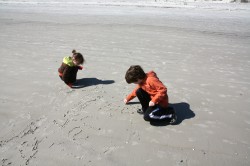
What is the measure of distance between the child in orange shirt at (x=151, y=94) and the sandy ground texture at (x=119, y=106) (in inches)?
6.9

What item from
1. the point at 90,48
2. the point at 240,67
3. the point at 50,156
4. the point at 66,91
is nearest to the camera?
the point at 50,156

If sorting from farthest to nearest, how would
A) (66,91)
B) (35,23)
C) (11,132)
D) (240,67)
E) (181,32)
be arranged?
(35,23)
(181,32)
(240,67)
(66,91)
(11,132)

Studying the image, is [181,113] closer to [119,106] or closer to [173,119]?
[173,119]

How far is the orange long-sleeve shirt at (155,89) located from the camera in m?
3.83

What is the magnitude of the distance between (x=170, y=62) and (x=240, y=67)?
1822mm

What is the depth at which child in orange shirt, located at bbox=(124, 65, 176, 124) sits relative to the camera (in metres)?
3.86

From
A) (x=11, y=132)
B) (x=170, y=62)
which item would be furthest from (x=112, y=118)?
(x=170, y=62)

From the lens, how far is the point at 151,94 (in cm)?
402

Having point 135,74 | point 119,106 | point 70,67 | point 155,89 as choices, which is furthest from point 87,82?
point 155,89

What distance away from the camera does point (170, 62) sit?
7086mm

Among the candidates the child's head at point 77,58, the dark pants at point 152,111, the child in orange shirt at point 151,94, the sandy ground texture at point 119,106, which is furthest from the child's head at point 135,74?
the child's head at point 77,58

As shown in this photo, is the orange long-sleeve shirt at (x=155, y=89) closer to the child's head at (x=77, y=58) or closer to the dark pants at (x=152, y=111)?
the dark pants at (x=152, y=111)

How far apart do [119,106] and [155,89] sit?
3.22 ft

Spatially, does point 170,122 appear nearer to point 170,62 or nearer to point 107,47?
point 170,62
